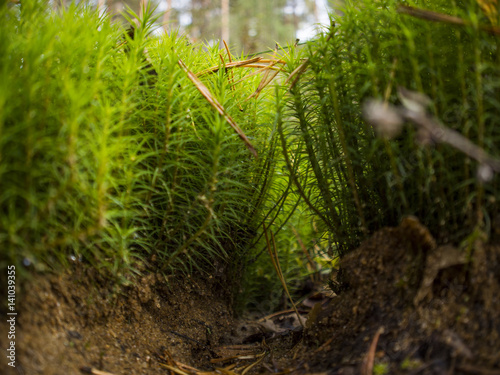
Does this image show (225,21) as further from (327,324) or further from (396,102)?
(327,324)

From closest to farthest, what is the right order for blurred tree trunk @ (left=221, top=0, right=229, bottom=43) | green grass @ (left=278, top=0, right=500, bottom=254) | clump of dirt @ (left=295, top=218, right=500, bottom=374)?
1. clump of dirt @ (left=295, top=218, right=500, bottom=374)
2. green grass @ (left=278, top=0, right=500, bottom=254)
3. blurred tree trunk @ (left=221, top=0, right=229, bottom=43)

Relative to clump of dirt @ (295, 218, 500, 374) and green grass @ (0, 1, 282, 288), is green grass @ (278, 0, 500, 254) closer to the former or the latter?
clump of dirt @ (295, 218, 500, 374)

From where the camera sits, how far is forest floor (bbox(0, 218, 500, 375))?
37.5 inches

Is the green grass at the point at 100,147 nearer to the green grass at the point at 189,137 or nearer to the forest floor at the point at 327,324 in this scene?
the green grass at the point at 189,137

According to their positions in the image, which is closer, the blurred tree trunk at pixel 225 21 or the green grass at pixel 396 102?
the green grass at pixel 396 102

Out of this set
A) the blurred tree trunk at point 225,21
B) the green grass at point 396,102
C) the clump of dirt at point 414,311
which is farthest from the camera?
the blurred tree trunk at point 225,21

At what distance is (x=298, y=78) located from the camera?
4.58 ft

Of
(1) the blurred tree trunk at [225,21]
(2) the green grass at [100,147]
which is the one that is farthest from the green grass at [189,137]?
(1) the blurred tree trunk at [225,21]

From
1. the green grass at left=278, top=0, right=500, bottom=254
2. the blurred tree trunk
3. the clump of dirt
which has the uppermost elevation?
the blurred tree trunk

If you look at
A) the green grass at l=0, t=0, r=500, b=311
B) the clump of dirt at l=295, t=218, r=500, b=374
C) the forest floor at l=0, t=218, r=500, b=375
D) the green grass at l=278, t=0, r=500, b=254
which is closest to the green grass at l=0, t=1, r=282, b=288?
the green grass at l=0, t=0, r=500, b=311

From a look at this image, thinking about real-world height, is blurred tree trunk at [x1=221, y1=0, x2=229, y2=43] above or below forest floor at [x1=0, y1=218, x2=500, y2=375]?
above

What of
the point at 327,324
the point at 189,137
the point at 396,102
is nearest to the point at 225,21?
the point at 189,137

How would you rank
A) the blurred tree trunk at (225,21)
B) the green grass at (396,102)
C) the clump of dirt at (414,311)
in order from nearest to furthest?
the clump of dirt at (414,311) → the green grass at (396,102) → the blurred tree trunk at (225,21)

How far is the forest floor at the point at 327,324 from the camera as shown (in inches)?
37.5
